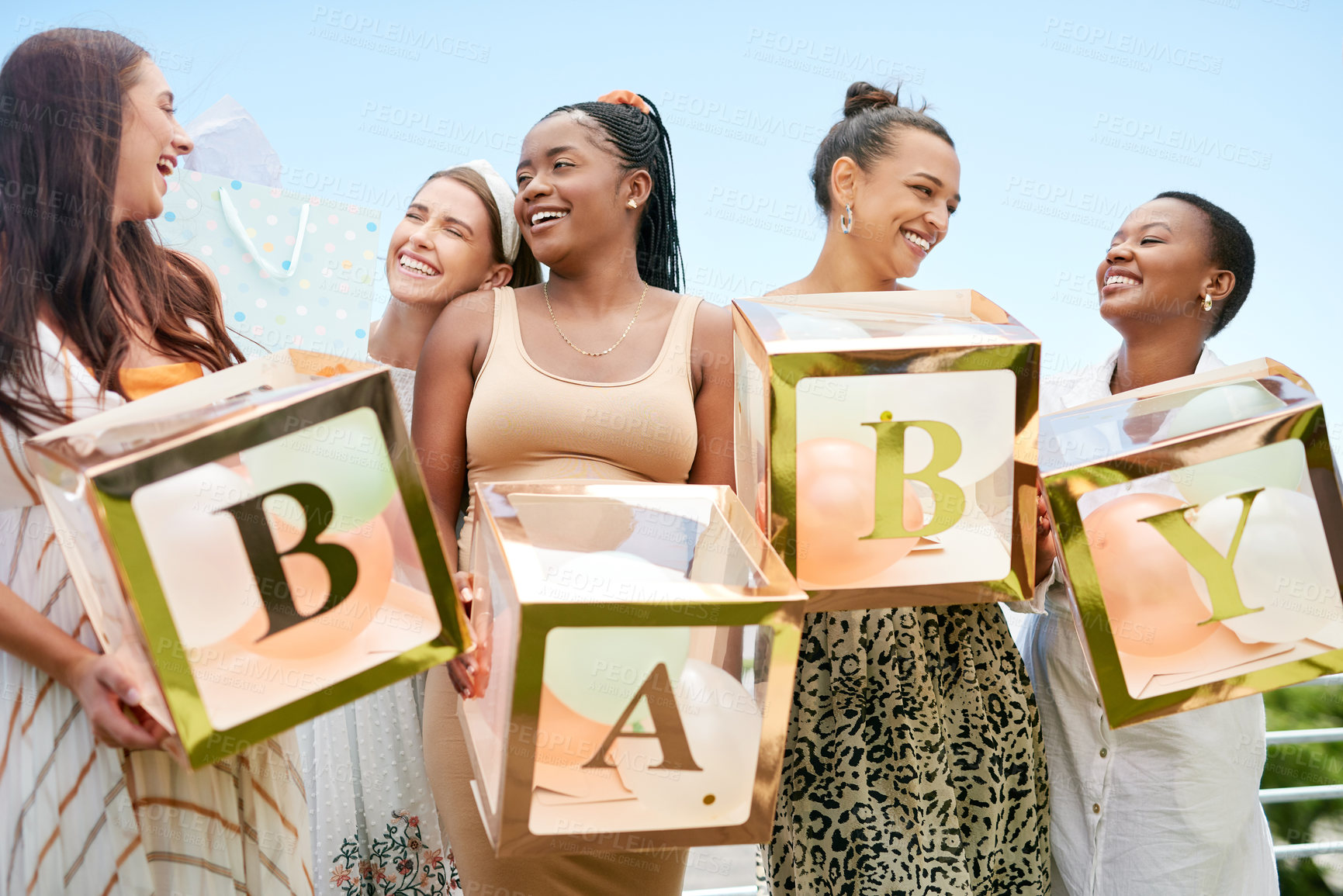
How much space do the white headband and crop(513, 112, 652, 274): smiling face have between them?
211 millimetres

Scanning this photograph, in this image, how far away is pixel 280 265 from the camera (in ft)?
5.42

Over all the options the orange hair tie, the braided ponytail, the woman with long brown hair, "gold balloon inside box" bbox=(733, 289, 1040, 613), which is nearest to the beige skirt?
the woman with long brown hair

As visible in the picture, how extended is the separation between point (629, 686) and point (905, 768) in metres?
0.64

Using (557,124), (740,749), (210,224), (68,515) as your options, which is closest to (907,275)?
(557,124)

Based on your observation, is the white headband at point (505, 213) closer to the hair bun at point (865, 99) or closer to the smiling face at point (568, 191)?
the smiling face at point (568, 191)

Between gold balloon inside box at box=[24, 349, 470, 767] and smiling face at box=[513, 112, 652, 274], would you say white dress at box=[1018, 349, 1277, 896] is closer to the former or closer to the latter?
smiling face at box=[513, 112, 652, 274]

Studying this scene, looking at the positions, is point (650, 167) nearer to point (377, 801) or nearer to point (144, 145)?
point (144, 145)

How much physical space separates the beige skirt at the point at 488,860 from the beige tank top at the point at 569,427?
20 centimetres

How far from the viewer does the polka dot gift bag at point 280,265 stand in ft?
5.39

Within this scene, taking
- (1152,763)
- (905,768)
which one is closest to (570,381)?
(905,768)

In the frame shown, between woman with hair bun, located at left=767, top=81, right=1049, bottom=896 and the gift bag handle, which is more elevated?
the gift bag handle

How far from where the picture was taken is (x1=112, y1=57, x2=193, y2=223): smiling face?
124 centimetres

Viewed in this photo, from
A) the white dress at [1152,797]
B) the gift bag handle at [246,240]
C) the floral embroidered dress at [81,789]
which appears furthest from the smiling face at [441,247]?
the white dress at [1152,797]

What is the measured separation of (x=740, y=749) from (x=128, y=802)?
2.07 ft
